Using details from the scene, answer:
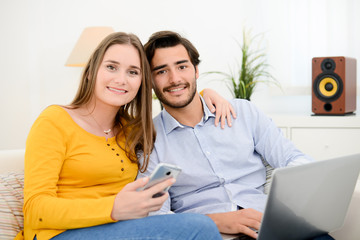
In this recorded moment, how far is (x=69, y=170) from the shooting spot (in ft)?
4.29

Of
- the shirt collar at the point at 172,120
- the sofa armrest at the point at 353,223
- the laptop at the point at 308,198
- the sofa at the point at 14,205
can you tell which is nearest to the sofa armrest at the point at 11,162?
the sofa at the point at 14,205

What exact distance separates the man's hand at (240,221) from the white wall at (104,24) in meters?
2.10

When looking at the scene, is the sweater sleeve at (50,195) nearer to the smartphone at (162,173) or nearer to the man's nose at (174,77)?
the smartphone at (162,173)

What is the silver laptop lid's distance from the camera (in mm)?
1000

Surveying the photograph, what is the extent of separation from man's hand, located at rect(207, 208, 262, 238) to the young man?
97 mm

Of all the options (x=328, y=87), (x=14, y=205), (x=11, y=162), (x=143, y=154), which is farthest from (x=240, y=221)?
(x=328, y=87)

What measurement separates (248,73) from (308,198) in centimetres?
218

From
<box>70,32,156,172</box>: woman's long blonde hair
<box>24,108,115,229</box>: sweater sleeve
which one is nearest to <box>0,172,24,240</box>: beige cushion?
<box>24,108,115,229</box>: sweater sleeve

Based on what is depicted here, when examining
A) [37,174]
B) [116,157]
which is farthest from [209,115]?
[37,174]

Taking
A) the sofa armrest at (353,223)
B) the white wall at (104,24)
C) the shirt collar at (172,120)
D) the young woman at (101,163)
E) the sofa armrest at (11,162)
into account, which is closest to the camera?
the young woman at (101,163)

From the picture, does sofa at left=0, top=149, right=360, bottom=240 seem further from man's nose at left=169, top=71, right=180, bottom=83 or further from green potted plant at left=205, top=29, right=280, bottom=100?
green potted plant at left=205, top=29, right=280, bottom=100

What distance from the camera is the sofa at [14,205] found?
131 cm

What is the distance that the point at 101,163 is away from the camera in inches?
53.3

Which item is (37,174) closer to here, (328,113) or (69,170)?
(69,170)
